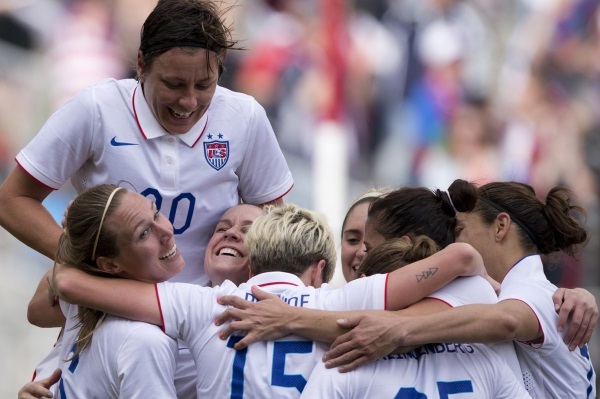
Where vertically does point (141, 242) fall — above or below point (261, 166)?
below

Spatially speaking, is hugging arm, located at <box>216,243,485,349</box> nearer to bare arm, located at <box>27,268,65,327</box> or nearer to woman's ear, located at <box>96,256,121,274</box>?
woman's ear, located at <box>96,256,121,274</box>

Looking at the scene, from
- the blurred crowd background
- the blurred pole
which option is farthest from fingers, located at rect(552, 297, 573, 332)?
the blurred pole

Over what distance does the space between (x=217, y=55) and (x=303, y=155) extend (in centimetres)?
474

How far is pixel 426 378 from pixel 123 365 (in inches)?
34.0

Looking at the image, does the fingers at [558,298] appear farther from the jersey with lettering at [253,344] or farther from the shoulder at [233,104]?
the shoulder at [233,104]

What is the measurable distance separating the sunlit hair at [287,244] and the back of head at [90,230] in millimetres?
434

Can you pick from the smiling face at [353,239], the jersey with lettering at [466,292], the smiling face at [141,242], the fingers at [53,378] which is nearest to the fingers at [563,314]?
the jersey with lettering at [466,292]

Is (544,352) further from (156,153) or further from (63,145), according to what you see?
(63,145)

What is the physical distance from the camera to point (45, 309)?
354 centimetres

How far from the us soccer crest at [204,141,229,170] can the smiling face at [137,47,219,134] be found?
6.6 inches

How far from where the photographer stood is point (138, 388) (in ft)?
9.68

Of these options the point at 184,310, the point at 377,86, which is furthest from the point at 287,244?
the point at 377,86

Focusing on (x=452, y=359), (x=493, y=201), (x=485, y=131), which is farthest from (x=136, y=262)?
(x=485, y=131)

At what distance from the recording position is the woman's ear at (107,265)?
316cm
